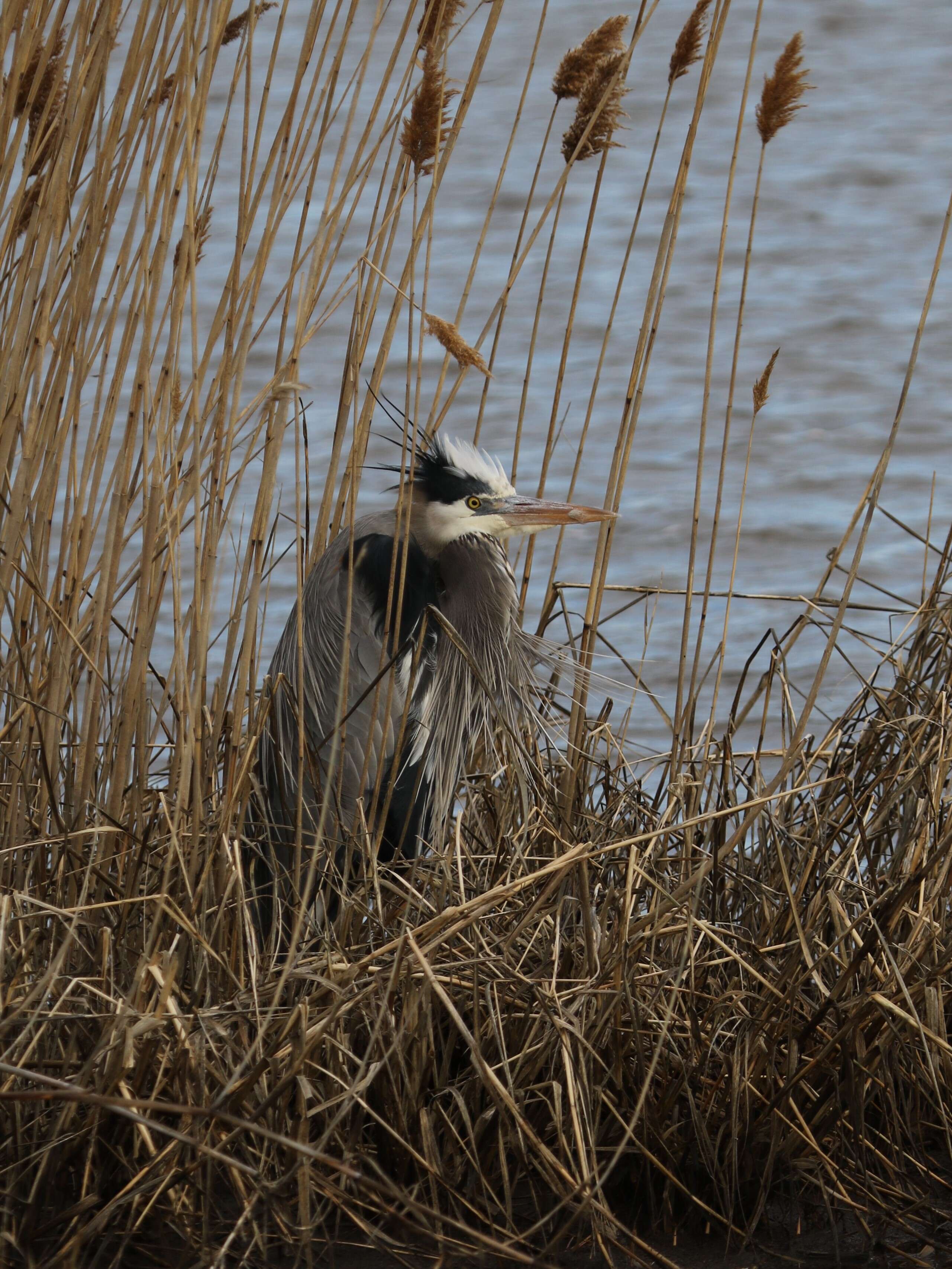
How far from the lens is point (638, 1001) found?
155cm

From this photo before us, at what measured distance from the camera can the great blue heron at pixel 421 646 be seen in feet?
6.61

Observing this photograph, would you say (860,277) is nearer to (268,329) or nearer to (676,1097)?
(268,329)

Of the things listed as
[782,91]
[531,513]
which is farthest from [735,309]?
[782,91]

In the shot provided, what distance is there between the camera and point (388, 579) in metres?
2.02

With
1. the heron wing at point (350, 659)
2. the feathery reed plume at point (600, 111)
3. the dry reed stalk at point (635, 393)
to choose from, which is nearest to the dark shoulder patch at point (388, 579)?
the heron wing at point (350, 659)

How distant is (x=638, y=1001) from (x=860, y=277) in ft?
14.0

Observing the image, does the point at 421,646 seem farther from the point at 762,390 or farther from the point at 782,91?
the point at 782,91

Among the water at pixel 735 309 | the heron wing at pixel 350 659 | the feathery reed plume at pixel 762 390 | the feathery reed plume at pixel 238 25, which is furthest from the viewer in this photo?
the water at pixel 735 309

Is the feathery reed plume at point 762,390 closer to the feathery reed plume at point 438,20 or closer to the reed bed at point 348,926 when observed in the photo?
the reed bed at point 348,926

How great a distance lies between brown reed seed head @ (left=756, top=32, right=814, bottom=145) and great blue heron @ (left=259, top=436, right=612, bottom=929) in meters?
0.48

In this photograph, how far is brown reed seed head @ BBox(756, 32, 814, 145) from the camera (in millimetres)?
1618

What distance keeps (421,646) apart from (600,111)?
2.31ft

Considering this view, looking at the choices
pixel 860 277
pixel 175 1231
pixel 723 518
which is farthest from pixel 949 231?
pixel 175 1231

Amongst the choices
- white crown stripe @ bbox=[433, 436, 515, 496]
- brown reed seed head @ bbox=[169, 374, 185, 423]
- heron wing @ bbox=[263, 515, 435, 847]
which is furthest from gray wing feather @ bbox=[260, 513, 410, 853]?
brown reed seed head @ bbox=[169, 374, 185, 423]
